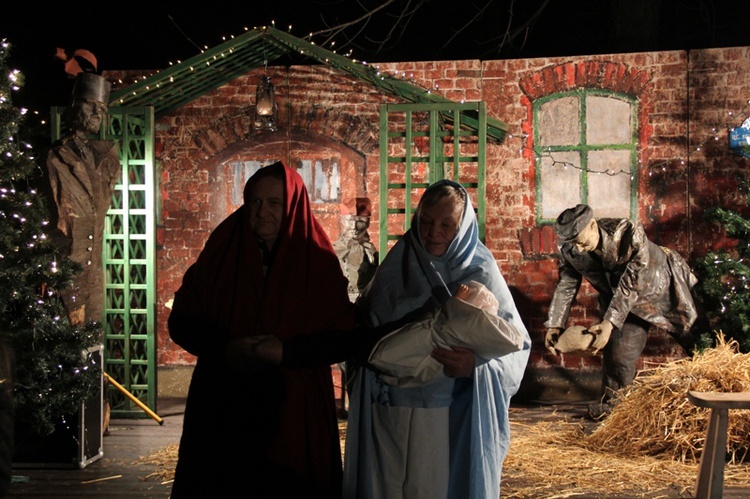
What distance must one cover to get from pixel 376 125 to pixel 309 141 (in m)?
0.70

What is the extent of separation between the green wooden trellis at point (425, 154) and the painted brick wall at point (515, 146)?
9.0 inches

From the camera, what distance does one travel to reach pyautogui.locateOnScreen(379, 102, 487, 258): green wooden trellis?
6734 mm

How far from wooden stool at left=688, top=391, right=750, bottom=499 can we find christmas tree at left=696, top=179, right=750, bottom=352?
8.92 feet

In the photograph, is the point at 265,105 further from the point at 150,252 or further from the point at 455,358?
the point at 455,358

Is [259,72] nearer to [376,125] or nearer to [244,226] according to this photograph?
[376,125]

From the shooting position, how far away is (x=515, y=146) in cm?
872

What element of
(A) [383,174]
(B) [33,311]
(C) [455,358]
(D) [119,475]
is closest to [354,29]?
(A) [383,174]

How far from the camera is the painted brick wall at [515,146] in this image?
27.8 feet

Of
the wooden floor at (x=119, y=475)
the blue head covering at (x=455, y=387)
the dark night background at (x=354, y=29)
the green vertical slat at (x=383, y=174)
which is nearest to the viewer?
the blue head covering at (x=455, y=387)

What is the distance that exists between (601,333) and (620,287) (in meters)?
0.43

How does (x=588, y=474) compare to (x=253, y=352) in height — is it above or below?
below

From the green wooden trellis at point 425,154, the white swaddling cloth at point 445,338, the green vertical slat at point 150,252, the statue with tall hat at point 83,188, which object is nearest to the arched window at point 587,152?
the green wooden trellis at point 425,154

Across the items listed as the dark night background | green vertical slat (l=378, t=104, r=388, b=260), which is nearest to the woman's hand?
green vertical slat (l=378, t=104, r=388, b=260)

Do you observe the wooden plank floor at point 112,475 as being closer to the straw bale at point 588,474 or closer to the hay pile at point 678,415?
the straw bale at point 588,474
